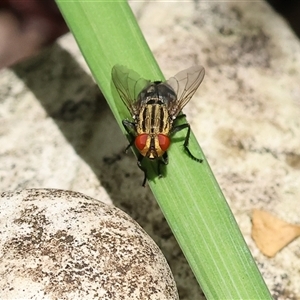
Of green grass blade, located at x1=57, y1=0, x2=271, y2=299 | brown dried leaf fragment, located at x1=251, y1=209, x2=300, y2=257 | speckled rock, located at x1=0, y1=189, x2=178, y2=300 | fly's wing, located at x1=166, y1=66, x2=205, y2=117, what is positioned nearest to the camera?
speckled rock, located at x1=0, y1=189, x2=178, y2=300

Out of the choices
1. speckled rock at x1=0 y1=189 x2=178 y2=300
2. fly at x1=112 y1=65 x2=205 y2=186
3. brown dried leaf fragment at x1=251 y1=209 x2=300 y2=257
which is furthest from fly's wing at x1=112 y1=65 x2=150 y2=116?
brown dried leaf fragment at x1=251 y1=209 x2=300 y2=257

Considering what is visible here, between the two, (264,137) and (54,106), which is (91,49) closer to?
(54,106)

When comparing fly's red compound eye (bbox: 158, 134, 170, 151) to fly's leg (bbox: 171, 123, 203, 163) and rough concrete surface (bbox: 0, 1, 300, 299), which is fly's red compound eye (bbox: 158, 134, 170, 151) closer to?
fly's leg (bbox: 171, 123, 203, 163)

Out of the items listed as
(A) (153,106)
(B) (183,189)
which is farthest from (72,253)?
(A) (153,106)

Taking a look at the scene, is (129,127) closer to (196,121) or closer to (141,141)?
(141,141)

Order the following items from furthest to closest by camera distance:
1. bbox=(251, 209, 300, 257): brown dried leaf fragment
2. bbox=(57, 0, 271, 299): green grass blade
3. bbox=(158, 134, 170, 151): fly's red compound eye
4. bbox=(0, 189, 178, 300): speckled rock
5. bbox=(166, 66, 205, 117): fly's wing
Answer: bbox=(251, 209, 300, 257): brown dried leaf fragment
bbox=(166, 66, 205, 117): fly's wing
bbox=(158, 134, 170, 151): fly's red compound eye
bbox=(57, 0, 271, 299): green grass blade
bbox=(0, 189, 178, 300): speckled rock

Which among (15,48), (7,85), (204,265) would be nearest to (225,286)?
(204,265)

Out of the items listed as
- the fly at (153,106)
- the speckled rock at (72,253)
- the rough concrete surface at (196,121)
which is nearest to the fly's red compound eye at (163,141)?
the fly at (153,106)
